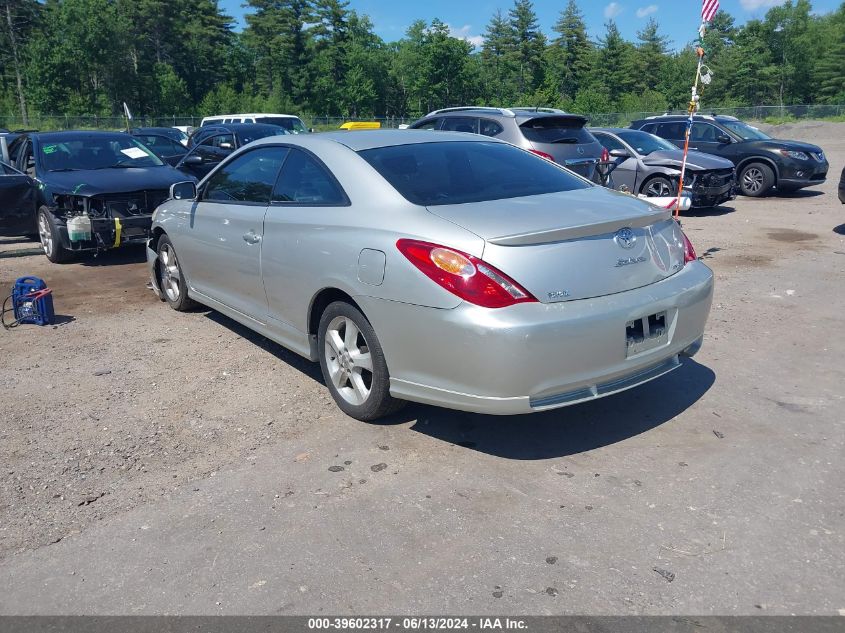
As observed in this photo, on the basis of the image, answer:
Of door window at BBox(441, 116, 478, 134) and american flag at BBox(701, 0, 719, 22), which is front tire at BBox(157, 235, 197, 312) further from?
american flag at BBox(701, 0, 719, 22)

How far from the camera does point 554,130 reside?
34.8ft

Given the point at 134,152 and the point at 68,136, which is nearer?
the point at 134,152

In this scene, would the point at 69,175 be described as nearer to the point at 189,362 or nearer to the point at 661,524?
the point at 189,362

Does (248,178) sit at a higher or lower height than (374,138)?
lower

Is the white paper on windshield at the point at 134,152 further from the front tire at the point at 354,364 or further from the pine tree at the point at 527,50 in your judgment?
the pine tree at the point at 527,50

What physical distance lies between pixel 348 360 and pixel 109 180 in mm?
6277

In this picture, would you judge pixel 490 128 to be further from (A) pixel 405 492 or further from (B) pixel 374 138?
(A) pixel 405 492

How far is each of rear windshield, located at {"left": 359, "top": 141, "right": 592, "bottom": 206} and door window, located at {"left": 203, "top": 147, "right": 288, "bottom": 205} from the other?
874mm

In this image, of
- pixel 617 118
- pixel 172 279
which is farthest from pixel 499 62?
pixel 172 279

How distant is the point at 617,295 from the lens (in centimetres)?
371

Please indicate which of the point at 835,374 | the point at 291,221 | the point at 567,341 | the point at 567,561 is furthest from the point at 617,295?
the point at 835,374

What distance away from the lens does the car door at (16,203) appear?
30.6 feet

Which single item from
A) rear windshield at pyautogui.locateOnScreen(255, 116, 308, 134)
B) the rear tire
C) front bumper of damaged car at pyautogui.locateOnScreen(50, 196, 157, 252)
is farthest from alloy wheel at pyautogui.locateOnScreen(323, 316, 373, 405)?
rear windshield at pyautogui.locateOnScreen(255, 116, 308, 134)

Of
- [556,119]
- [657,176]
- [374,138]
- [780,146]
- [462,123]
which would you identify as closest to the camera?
[374,138]
